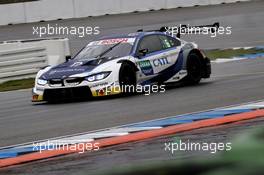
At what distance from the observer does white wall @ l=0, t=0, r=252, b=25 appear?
39.3m

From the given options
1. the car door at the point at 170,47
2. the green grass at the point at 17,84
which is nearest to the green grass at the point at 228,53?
the green grass at the point at 17,84

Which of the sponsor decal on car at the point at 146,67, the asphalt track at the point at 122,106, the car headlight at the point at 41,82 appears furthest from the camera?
the sponsor decal on car at the point at 146,67

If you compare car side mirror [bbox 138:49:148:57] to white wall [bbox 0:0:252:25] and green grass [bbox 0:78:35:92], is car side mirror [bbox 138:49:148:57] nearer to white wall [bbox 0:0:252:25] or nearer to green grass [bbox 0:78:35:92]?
green grass [bbox 0:78:35:92]

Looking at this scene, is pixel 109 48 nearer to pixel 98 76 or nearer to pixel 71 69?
pixel 71 69

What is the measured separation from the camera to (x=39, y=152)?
8070 millimetres

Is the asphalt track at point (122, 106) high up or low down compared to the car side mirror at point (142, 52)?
down

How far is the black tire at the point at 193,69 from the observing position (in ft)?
49.9

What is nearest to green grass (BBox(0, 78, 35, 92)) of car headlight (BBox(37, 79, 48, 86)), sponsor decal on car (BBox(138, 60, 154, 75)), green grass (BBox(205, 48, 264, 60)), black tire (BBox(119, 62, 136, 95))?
car headlight (BBox(37, 79, 48, 86))

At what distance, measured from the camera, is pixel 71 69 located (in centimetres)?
1377

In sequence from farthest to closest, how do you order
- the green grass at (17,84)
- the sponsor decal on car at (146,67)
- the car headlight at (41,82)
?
the green grass at (17,84) → the sponsor decal on car at (146,67) → the car headlight at (41,82)

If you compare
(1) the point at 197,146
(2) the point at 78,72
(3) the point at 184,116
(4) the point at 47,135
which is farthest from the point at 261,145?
(2) the point at 78,72
